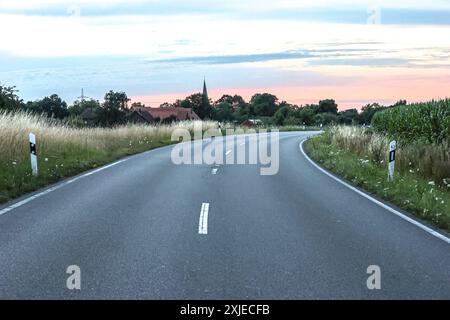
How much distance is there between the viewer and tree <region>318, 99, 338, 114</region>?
152 m

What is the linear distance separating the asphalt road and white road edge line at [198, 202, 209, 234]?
2.6 inches

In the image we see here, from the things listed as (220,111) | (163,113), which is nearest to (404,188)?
(163,113)

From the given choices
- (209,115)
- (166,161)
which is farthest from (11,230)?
(209,115)

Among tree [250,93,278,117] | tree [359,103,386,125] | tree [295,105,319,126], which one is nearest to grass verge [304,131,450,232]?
tree [359,103,386,125]

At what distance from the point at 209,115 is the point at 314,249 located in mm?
120629

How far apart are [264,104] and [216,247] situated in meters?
163

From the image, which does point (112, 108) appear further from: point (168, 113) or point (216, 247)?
point (216, 247)

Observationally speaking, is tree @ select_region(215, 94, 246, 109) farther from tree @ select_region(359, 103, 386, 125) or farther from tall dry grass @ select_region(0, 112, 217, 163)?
tall dry grass @ select_region(0, 112, 217, 163)

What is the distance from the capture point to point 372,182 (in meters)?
14.4

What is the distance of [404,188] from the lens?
12.8 metres

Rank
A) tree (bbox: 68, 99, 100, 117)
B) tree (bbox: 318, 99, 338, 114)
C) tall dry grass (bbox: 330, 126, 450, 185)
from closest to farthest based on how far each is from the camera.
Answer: tall dry grass (bbox: 330, 126, 450, 185)
tree (bbox: 68, 99, 100, 117)
tree (bbox: 318, 99, 338, 114)

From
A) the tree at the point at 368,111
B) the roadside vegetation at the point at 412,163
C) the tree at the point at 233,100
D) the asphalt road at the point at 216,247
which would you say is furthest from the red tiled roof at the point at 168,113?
the asphalt road at the point at 216,247
